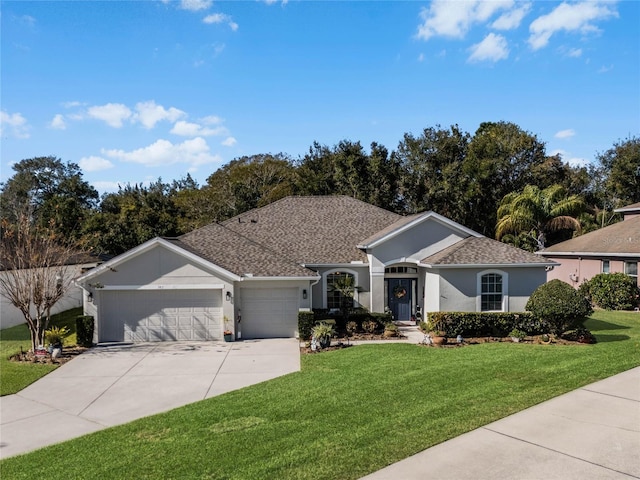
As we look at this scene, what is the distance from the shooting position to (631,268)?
2428cm

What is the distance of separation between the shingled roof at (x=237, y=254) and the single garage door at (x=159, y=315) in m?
1.56

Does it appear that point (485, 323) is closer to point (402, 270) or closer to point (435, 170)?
point (402, 270)

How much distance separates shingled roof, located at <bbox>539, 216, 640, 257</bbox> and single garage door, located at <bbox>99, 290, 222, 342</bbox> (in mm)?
20978

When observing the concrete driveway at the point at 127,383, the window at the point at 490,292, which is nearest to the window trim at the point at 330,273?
the concrete driveway at the point at 127,383

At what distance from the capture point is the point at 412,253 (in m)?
21.0

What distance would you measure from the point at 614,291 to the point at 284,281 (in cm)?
1707

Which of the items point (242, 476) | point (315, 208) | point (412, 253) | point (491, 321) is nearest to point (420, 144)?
point (315, 208)

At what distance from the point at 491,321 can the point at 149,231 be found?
87.7 feet

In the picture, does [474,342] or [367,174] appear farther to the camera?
[367,174]

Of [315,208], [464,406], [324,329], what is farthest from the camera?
[315,208]

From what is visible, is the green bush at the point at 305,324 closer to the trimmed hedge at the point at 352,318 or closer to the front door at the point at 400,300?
the trimmed hedge at the point at 352,318

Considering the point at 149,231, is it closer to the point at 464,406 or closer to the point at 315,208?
the point at 315,208

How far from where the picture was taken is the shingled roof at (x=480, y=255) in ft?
62.6

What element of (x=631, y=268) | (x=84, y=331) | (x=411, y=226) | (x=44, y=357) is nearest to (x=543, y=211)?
(x=631, y=268)
